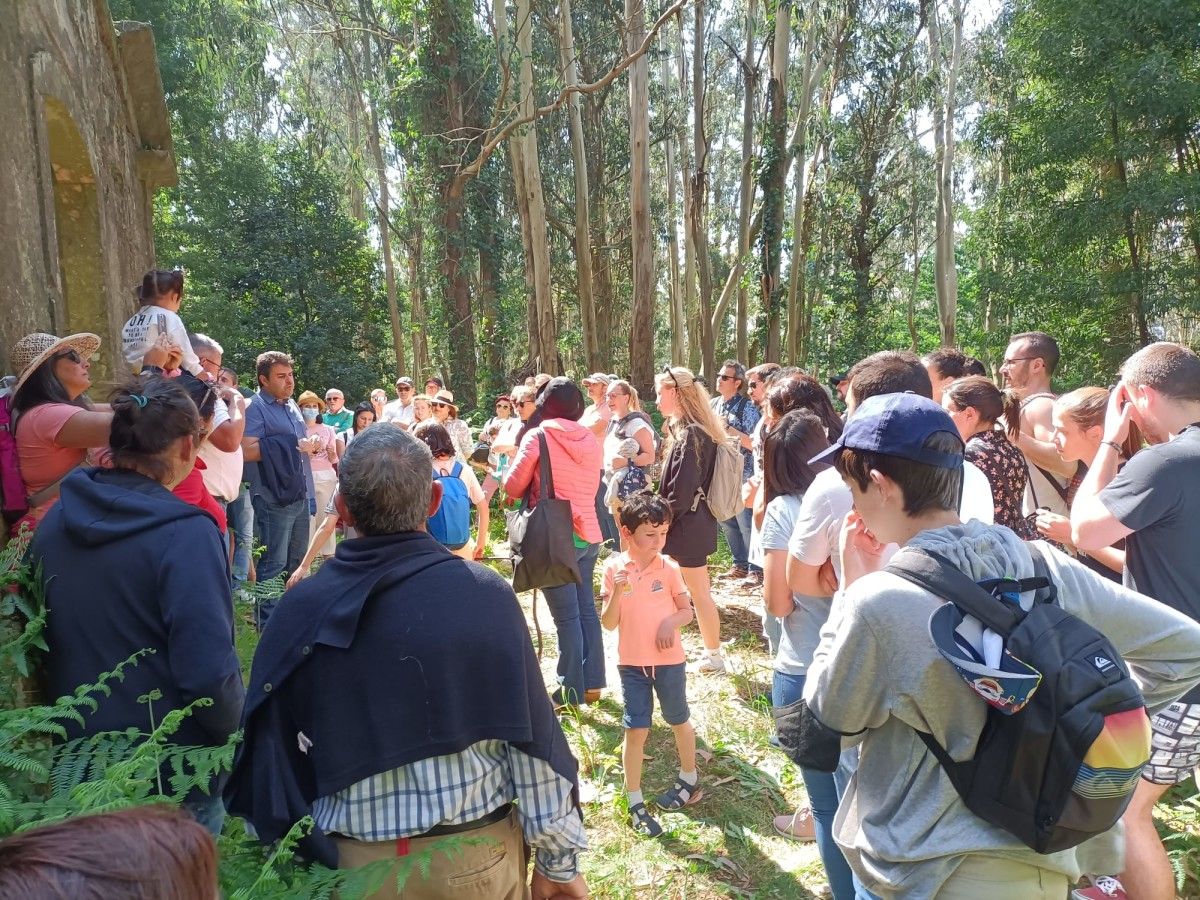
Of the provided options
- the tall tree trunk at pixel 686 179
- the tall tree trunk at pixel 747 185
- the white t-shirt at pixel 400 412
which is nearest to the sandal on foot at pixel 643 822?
the white t-shirt at pixel 400 412

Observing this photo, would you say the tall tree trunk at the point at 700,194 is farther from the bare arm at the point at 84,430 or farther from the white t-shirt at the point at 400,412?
the bare arm at the point at 84,430

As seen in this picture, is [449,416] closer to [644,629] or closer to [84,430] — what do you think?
[644,629]

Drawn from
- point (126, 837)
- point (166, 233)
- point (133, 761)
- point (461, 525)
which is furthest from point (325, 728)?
point (166, 233)

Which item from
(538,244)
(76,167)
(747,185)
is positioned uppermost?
(747,185)

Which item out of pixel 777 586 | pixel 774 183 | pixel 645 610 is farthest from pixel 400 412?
pixel 774 183

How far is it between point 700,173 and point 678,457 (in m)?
17.2

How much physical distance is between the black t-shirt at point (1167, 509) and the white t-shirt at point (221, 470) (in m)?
4.20

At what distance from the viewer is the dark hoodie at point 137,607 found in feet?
6.81

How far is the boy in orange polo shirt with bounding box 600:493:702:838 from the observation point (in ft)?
12.1

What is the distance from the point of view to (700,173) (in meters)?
20.6

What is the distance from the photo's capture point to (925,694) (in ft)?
4.83

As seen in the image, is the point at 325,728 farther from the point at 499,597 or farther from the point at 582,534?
the point at 582,534

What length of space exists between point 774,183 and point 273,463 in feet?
54.5

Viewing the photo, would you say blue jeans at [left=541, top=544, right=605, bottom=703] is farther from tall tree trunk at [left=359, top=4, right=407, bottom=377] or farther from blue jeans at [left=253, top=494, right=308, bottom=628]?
tall tree trunk at [left=359, top=4, right=407, bottom=377]
